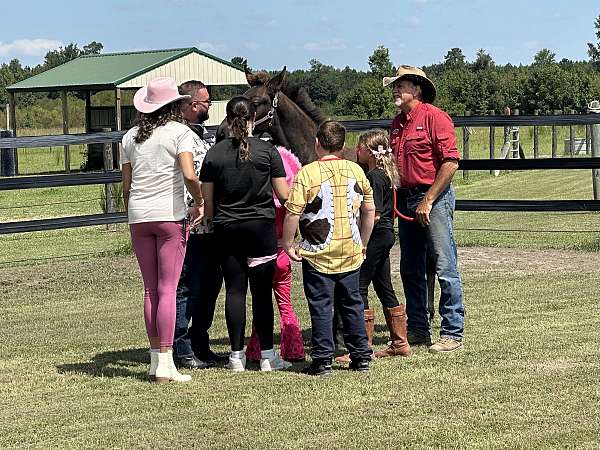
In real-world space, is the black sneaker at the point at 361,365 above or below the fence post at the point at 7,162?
below

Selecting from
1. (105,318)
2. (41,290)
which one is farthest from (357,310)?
(41,290)

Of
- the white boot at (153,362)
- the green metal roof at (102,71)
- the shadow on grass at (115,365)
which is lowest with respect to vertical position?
the shadow on grass at (115,365)

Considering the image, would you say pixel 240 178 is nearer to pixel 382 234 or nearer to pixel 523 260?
pixel 382 234

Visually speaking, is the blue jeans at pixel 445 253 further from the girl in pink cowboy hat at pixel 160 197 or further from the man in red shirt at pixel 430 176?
the girl in pink cowboy hat at pixel 160 197

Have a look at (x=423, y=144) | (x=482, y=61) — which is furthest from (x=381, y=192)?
(x=482, y=61)

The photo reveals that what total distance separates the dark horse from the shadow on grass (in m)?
2.06

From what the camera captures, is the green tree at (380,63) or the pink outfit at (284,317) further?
the green tree at (380,63)

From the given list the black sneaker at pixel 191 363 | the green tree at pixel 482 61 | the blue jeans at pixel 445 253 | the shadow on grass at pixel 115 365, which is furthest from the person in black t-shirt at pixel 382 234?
the green tree at pixel 482 61

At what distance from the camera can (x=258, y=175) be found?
691 centimetres

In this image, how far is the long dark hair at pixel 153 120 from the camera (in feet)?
22.4

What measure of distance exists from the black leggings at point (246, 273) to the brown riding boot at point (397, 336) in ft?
3.03

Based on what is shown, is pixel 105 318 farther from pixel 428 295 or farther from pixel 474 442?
pixel 474 442

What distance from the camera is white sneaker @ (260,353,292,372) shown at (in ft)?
23.5

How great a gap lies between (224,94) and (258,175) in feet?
141
